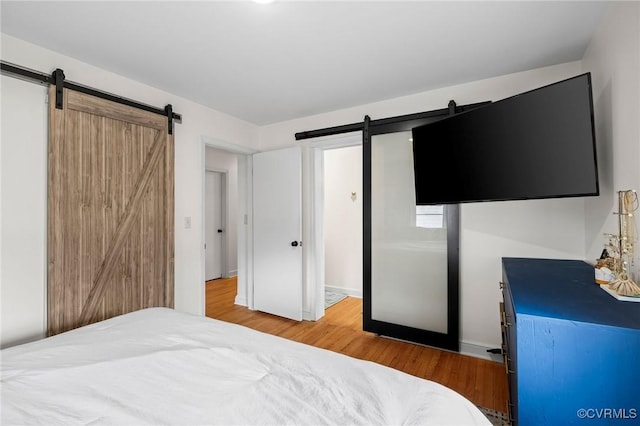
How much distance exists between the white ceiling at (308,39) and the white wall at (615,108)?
0.63 ft

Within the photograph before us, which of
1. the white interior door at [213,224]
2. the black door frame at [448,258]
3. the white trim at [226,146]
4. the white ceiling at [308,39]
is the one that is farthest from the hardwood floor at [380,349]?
the white ceiling at [308,39]

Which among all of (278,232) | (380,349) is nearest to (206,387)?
(380,349)

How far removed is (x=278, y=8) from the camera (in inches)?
61.9

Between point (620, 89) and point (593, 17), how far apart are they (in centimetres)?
60

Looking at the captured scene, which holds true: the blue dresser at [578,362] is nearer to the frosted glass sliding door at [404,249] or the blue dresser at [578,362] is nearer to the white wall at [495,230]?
the white wall at [495,230]

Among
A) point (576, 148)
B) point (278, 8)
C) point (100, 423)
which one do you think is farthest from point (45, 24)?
point (576, 148)

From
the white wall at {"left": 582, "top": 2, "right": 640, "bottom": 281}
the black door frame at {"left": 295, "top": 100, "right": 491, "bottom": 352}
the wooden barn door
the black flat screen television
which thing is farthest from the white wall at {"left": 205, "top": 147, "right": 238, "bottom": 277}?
the white wall at {"left": 582, "top": 2, "right": 640, "bottom": 281}

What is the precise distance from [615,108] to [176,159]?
3.21 meters

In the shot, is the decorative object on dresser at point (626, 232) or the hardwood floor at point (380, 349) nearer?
the decorative object on dresser at point (626, 232)

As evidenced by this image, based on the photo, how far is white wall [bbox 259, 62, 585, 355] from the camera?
2203 millimetres

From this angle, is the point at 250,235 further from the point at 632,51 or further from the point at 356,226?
the point at 632,51

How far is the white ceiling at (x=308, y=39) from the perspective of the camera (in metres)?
1.58

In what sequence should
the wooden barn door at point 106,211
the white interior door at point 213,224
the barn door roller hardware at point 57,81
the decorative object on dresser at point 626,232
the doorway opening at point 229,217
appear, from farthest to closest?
1. the white interior door at point 213,224
2. the doorway opening at point 229,217
3. the wooden barn door at point 106,211
4. the barn door roller hardware at point 57,81
5. the decorative object on dresser at point 626,232

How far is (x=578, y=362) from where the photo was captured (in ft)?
2.99
